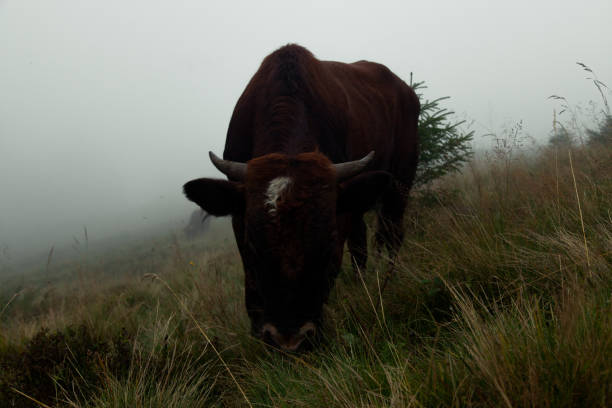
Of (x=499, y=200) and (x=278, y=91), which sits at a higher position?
(x=278, y=91)

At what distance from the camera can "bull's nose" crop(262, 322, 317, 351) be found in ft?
6.76

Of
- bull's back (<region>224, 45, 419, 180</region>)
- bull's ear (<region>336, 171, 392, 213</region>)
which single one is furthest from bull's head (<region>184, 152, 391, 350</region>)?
bull's back (<region>224, 45, 419, 180</region>)

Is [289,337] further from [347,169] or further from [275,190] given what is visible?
[347,169]

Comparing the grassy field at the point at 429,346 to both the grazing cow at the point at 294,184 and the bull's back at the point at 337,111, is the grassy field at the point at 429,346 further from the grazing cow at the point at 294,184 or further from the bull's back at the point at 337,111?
the bull's back at the point at 337,111

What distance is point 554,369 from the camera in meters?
1.05

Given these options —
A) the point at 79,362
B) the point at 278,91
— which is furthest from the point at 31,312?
the point at 278,91

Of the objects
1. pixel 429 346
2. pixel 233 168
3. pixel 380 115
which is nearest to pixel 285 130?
pixel 233 168

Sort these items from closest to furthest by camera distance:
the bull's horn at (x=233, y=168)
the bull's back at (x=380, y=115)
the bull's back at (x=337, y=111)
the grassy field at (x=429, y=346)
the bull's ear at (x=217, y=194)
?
1. the grassy field at (x=429, y=346)
2. the bull's ear at (x=217, y=194)
3. the bull's horn at (x=233, y=168)
4. the bull's back at (x=337, y=111)
5. the bull's back at (x=380, y=115)

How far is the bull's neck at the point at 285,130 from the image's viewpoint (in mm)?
2734

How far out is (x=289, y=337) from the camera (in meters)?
2.08

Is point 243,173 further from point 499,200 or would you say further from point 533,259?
point 499,200

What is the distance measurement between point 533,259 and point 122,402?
2514 millimetres

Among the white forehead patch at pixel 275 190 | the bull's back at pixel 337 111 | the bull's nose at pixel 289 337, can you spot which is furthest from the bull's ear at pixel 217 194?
the bull's nose at pixel 289 337

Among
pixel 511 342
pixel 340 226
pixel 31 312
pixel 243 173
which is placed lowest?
pixel 31 312
